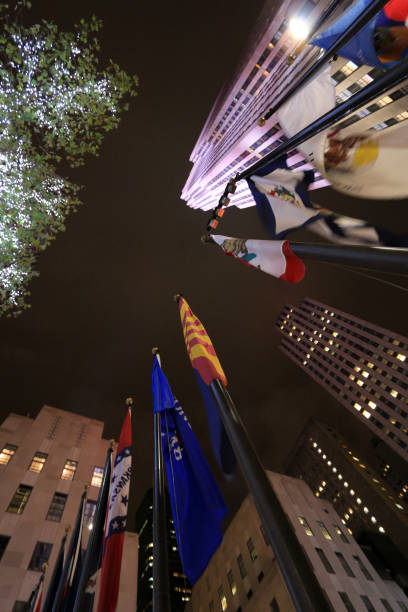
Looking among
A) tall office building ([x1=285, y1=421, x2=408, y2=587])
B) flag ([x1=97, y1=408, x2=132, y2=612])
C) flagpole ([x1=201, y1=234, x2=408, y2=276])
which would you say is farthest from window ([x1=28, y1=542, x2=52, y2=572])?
tall office building ([x1=285, y1=421, x2=408, y2=587])

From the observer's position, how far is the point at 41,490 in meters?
28.4

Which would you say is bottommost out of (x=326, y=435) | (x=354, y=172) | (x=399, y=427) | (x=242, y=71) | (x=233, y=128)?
(x=326, y=435)

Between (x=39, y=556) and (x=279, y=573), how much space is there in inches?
1078

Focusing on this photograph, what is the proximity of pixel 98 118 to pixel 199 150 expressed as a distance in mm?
63396

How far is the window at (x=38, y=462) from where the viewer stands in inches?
1201

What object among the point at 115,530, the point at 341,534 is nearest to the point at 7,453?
the point at 115,530

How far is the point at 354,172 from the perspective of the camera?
6.69 meters

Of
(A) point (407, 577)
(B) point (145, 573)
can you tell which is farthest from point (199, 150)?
(B) point (145, 573)

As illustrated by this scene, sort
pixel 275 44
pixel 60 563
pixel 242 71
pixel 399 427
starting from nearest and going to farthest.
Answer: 1. pixel 60 563
2. pixel 275 44
3. pixel 242 71
4. pixel 399 427

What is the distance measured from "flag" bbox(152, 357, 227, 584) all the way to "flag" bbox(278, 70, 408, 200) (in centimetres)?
731

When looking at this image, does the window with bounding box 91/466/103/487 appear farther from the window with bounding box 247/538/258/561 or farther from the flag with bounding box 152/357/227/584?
the flag with bounding box 152/357/227/584

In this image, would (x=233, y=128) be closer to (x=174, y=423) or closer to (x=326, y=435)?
(x=174, y=423)

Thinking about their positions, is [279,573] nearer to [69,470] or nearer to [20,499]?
[69,470]

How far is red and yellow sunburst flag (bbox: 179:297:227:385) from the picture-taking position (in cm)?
759
